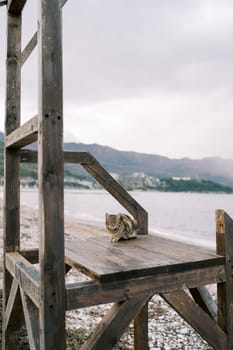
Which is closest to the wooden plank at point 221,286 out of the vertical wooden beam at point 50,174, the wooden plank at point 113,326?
the wooden plank at point 113,326

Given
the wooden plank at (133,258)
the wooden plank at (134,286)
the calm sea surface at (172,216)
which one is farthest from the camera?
the calm sea surface at (172,216)

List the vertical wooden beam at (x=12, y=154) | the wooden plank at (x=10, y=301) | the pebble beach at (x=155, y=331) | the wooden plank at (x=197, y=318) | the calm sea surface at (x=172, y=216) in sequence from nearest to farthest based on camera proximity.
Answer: the wooden plank at (x=197, y=318) < the wooden plank at (x=10, y=301) < the vertical wooden beam at (x=12, y=154) < the pebble beach at (x=155, y=331) < the calm sea surface at (x=172, y=216)

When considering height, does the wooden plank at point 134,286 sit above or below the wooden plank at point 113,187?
below

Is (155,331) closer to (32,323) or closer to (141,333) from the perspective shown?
(141,333)

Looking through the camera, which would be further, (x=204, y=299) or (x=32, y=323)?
(x=204, y=299)

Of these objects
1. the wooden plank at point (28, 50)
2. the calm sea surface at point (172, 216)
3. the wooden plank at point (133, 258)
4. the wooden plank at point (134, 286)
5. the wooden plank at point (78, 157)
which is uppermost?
the wooden plank at point (28, 50)

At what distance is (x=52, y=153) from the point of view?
5.27 feet

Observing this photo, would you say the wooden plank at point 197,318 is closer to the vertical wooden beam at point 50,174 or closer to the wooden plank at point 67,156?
the vertical wooden beam at point 50,174

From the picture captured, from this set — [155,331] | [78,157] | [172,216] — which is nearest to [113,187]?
[78,157]

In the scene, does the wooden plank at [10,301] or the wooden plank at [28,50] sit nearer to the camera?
the wooden plank at [10,301]

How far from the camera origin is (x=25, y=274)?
2029mm

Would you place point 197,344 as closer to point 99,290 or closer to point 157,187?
point 99,290

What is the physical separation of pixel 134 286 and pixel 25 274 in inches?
30.0

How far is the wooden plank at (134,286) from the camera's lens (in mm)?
1738
